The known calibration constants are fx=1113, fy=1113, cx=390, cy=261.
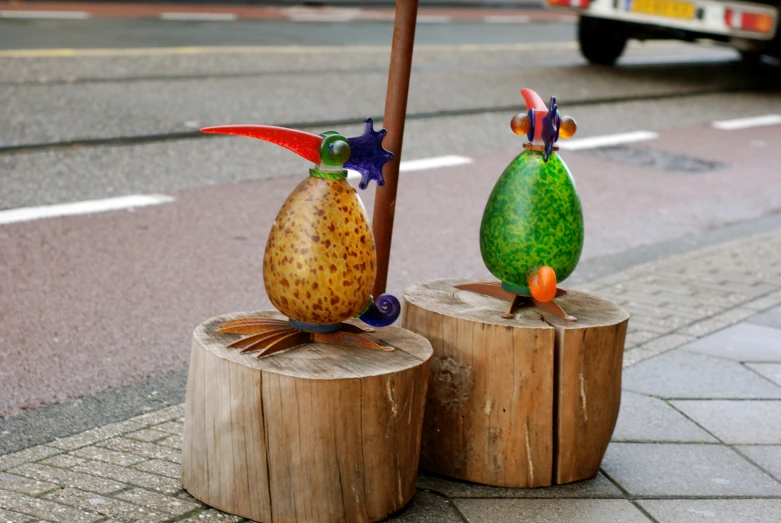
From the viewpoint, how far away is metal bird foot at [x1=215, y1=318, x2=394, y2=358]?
105 inches

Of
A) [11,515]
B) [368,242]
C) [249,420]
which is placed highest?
[368,242]

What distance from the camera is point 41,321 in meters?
4.06

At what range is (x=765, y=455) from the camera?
10.8 ft

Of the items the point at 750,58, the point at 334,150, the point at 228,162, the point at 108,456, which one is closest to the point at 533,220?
the point at 334,150

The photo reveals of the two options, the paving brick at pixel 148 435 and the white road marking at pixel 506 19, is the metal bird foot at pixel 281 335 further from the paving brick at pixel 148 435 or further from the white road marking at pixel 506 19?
the white road marking at pixel 506 19

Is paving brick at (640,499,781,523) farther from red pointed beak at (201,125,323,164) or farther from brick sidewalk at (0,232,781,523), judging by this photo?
red pointed beak at (201,125,323,164)

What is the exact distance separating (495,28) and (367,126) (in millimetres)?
16775

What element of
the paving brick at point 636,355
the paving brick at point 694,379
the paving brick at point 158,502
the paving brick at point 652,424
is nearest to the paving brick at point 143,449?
the paving brick at point 158,502

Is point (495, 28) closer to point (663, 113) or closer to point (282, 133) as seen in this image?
point (663, 113)

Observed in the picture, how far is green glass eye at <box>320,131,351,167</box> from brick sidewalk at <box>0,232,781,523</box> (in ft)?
2.91

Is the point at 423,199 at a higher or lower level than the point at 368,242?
lower

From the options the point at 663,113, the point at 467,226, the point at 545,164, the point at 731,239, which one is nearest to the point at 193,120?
the point at 467,226

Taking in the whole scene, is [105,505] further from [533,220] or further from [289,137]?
[533,220]

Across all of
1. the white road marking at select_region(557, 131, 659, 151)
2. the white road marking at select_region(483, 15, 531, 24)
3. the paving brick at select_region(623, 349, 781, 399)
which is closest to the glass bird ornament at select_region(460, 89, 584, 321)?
the paving brick at select_region(623, 349, 781, 399)
